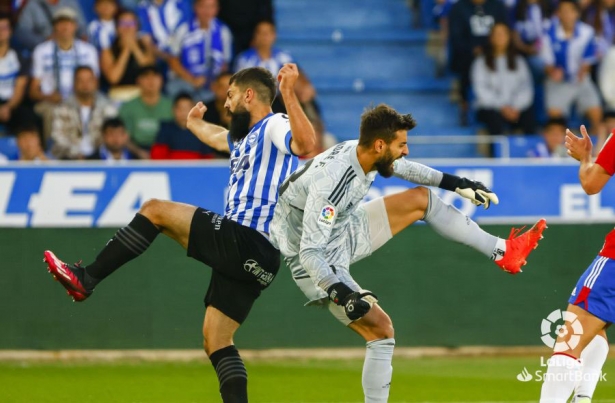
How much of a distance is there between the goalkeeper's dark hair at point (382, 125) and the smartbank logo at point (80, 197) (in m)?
5.13

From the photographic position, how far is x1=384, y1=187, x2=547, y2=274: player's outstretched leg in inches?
285

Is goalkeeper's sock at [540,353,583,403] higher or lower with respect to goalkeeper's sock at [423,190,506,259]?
lower

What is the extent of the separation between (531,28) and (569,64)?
0.68 m

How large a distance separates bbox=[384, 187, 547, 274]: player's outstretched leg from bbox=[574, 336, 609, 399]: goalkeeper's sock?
0.68m

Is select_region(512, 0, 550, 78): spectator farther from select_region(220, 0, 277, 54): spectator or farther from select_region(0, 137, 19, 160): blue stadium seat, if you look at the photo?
select_region(0, 137, 19, 160): blue stadium seat

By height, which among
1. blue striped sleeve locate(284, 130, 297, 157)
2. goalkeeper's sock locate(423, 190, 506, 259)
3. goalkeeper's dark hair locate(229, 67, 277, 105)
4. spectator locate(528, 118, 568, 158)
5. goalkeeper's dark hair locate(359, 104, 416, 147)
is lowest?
spectator locate(528, 118, 568, 158)

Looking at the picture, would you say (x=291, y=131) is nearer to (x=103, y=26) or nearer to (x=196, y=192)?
(x=196, y=192)

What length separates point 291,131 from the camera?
21.7 ft

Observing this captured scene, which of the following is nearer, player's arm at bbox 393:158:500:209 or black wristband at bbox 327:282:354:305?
black wristband at bbox 327:282:354:305

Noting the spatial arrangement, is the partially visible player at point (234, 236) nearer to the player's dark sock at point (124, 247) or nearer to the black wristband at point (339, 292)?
the player's dark sock at point (124, 247)

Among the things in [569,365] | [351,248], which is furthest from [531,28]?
[569,365]

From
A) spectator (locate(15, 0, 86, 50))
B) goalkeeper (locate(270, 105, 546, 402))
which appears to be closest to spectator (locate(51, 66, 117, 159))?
spectator (locate(15, 0, 86, 50))

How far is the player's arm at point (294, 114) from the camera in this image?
646 centimetres

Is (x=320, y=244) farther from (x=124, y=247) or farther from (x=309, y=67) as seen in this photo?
(x=309, y=67)
